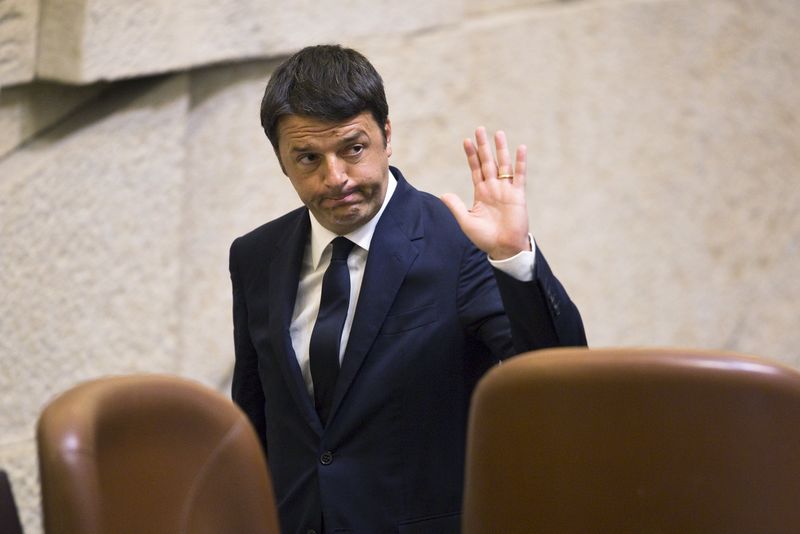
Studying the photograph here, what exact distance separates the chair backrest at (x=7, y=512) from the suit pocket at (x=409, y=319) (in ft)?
2.22

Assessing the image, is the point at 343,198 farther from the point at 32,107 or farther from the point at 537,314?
the point at 32,107

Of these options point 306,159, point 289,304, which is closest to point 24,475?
point 289,304

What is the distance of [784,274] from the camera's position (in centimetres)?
343

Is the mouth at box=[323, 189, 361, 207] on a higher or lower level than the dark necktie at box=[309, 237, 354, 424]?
higher

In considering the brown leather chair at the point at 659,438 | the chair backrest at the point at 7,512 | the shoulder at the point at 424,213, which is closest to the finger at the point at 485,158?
the shoulder at the point at 424,213

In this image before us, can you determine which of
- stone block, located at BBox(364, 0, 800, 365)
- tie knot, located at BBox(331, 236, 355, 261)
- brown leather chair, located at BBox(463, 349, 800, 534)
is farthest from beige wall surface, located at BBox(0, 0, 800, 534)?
brown leather chair, located at BBox(463, 349, 800, 534)

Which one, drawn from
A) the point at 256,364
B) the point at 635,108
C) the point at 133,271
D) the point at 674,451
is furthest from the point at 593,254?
the point at 674,451

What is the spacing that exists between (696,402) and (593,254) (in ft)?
7.50

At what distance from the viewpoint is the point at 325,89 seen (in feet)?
6.04

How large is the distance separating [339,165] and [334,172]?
0.8 inches

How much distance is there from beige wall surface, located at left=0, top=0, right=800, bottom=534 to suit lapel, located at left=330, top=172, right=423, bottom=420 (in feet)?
4.70

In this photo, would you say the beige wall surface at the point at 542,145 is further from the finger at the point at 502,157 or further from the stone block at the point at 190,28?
the finger at the point at 502,157

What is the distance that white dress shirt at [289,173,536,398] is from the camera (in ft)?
6.09

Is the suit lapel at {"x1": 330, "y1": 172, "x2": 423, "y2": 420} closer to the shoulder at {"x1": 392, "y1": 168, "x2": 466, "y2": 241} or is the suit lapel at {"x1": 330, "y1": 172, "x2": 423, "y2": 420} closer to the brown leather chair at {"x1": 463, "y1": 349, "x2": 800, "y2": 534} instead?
the shoulder at {"x1": 392, "y1": 168, "x2": 466, "y2": 241}
